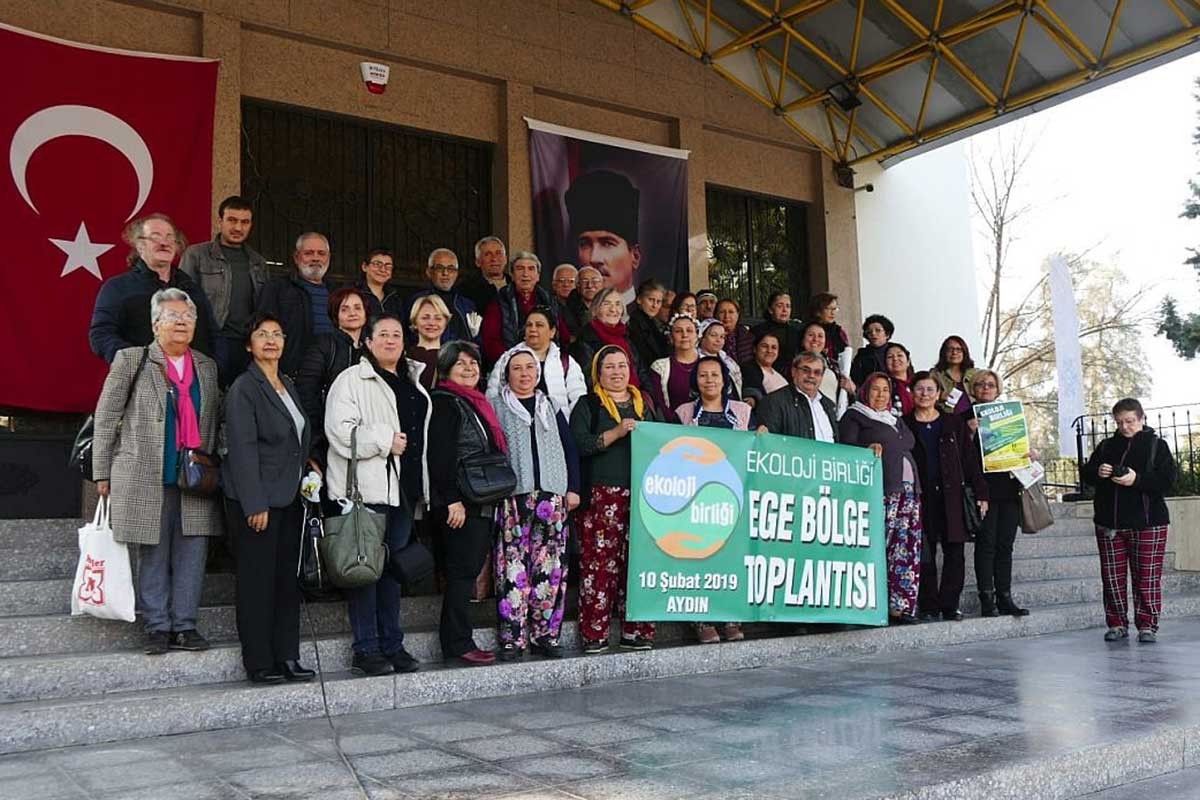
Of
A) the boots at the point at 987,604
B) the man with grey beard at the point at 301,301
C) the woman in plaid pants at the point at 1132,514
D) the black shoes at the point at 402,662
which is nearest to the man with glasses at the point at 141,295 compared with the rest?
the man with grey beard at the point at 301,301

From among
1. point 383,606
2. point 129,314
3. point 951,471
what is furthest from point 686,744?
point 951,471

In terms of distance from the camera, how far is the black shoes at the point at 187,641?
5.07 metres

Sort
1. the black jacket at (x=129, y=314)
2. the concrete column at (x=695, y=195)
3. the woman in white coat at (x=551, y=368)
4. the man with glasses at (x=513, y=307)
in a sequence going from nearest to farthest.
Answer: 1. the black jacket at (x=129, y=314)
2. the woman in white coat at (x=551, y=368)
3. the man with glasses at (x=513, y=307)
4. the concrete column at (x=695, y=195)

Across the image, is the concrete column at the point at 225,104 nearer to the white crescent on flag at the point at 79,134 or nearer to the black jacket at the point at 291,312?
the white crescent on flag at the point at 79,134

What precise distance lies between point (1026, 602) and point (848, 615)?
2.43 metres

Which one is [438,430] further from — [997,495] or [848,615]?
[997,495]

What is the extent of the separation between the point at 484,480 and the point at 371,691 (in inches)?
47.7

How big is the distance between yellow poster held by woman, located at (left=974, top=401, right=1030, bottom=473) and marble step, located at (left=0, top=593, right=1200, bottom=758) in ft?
4.41

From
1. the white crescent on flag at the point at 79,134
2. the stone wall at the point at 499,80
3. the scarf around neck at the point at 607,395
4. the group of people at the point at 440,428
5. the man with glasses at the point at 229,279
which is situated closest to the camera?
the group of people at the point at 440,428

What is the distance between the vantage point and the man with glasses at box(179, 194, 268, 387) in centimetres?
621

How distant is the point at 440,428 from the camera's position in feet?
18.9

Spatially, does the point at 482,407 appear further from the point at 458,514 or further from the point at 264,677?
the point at 264,677

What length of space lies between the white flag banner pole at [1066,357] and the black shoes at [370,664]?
10.4 metres

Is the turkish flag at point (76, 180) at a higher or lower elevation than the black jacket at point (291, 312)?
higher
